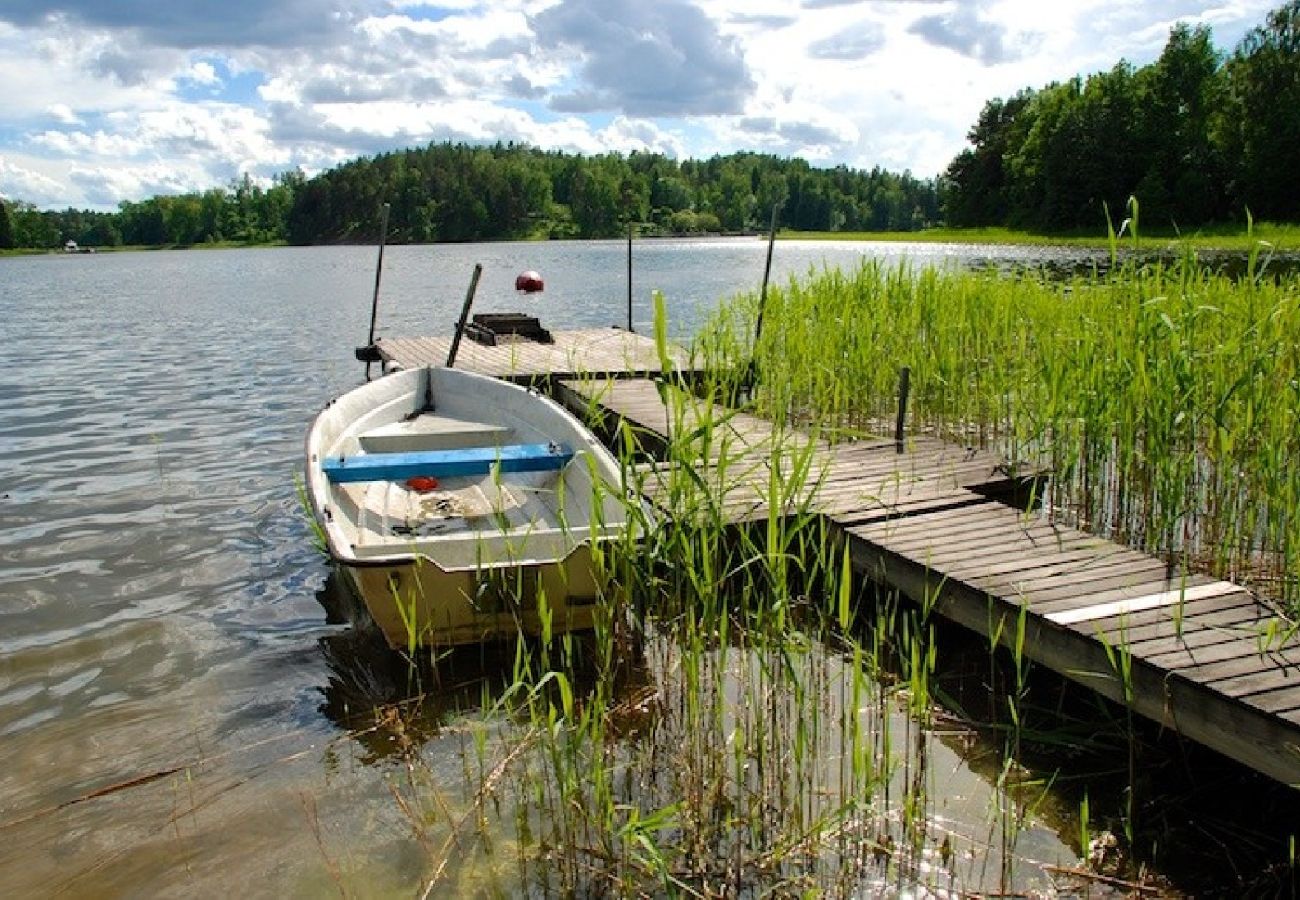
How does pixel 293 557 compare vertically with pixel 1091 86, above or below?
below

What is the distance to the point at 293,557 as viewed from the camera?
820 centimetres

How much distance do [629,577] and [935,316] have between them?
6.16 metres

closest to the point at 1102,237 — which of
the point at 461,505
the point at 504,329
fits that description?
the point at 504,329

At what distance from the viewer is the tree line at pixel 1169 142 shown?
50844 millimetres

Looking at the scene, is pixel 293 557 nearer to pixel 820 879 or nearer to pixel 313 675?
pixel 313 675

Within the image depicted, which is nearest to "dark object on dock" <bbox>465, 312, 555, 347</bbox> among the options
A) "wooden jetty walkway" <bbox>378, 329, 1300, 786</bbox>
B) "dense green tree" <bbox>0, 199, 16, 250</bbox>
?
"wooden jetty walkway" <bbox>378, 329, 1300, 786</bbox>

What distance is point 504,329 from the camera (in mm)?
15016

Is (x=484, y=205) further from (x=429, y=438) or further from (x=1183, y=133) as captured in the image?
(x=429, y=438)

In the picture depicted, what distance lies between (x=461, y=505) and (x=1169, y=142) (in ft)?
206

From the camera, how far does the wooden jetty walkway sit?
3867mm

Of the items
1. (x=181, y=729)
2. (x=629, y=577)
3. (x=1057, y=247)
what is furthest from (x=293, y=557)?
(x=1057, y=247)

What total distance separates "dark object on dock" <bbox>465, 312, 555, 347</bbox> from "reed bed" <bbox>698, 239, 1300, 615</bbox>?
4200mm

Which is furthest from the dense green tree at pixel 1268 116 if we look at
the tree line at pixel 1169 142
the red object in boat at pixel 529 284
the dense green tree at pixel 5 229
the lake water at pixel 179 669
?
the dense green tree at pixel 5 229

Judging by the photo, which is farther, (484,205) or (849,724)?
(484,205)
